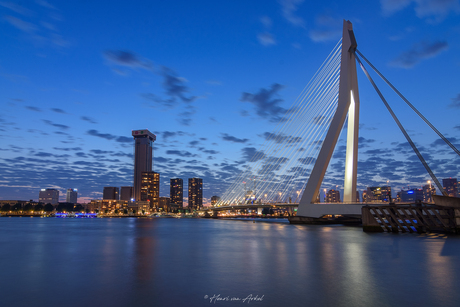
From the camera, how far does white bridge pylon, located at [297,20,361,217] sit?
42.5 m

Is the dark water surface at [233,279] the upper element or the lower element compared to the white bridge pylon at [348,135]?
lower

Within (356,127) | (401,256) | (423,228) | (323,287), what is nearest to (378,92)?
(356,127)

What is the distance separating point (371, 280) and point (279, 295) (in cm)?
469

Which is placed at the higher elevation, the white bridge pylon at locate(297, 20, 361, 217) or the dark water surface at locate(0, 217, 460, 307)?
the white bridge pylon at locate(297, 20, 361, 217)

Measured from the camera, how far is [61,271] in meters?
16.0

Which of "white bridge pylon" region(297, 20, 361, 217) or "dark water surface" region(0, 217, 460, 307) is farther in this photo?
"white bridge pylon" region(297, 20, 361, 217)

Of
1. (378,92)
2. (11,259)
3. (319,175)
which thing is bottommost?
(11,259)

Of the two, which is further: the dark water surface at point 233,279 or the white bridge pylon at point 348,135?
the white bridge pylon at point 348,135

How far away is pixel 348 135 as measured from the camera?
44.0m

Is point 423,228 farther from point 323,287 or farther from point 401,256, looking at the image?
point 323,287

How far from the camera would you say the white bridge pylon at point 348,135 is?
42.5m

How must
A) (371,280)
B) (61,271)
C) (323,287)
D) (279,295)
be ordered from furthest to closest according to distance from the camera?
(61,271), (371,280), (323,287), (279,295)

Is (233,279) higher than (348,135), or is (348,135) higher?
(348,135)

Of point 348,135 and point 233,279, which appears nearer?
point 233,279
